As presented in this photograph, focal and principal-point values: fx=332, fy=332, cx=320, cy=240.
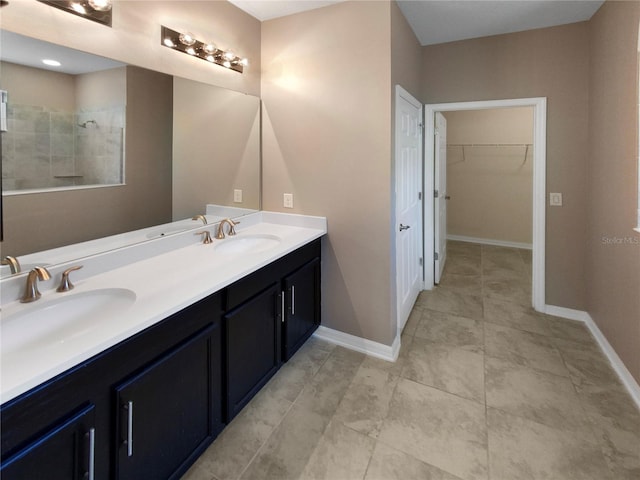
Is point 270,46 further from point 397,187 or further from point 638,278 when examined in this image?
point 638,278

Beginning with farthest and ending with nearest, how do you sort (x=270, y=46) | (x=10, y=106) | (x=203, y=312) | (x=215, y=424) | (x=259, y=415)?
(x=270, y=46), (x=259, y=415), (x=215, y=424), (x=203, y=312), (x=10, y=106)

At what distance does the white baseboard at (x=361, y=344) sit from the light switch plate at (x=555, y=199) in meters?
1.82

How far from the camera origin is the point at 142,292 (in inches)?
51.1

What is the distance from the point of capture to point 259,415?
1.83 meters

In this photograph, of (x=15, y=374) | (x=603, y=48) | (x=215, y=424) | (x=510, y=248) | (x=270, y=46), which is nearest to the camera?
(x=15, y=374)

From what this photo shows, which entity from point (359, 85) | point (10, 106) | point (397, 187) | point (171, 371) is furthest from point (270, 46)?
point (171, 371)

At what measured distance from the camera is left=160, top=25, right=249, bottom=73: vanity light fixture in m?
1.84

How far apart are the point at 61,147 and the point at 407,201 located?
2253mm

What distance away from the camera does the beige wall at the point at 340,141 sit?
7.09 feet

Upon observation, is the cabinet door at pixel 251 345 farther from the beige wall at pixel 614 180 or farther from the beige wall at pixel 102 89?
the beige wall at pixel 614 180

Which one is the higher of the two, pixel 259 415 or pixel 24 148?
pixel 24 148

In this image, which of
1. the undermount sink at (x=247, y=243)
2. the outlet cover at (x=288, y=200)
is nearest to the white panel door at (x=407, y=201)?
the outlet cover at (x=288, y=200)

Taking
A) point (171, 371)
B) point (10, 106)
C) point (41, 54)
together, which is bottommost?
point (171, 371)

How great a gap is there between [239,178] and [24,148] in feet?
4.26
